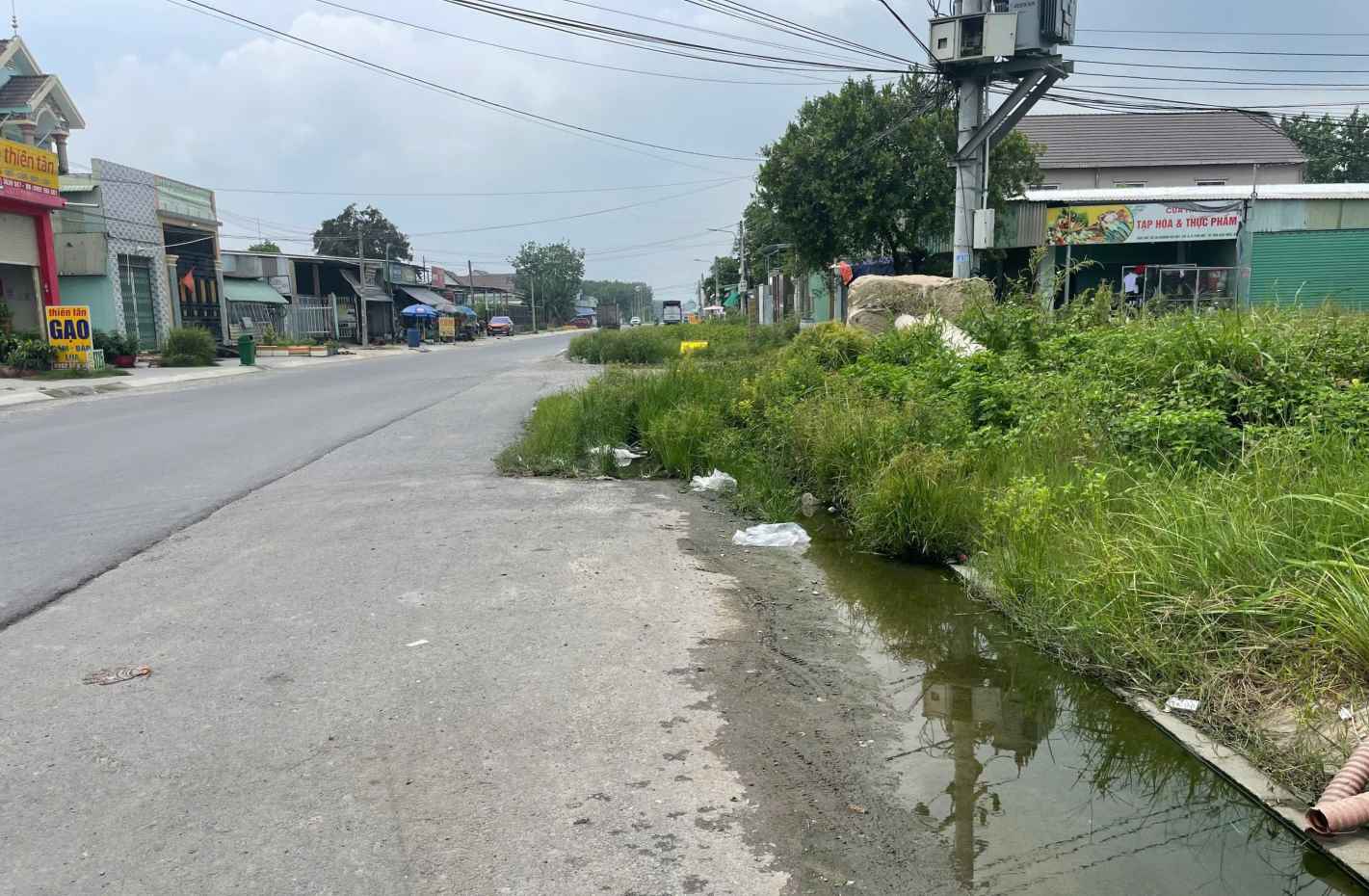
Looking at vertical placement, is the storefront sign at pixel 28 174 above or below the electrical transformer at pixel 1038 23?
below

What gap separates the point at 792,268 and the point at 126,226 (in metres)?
22.9

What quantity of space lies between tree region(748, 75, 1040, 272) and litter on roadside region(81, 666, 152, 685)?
25871 millimetres

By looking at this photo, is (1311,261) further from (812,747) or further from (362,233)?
(362,233)

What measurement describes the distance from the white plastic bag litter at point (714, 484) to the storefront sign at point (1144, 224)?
20099 mm

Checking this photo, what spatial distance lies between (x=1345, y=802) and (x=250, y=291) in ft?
160

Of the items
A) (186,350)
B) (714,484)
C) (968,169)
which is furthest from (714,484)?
(186,350)

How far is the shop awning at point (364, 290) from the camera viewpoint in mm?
54059

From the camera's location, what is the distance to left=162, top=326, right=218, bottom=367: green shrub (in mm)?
30219

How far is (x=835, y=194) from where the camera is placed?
2881 cm

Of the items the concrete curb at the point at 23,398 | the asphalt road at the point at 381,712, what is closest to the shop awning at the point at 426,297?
the concrete curb at the point at 23,398

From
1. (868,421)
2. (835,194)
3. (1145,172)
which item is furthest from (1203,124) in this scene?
(868,421)

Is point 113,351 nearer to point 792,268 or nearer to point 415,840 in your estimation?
point 792,268

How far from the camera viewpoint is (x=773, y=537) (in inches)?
297

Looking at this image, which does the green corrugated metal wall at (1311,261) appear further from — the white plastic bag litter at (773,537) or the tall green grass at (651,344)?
the white plastic bag litter at (773,537)
